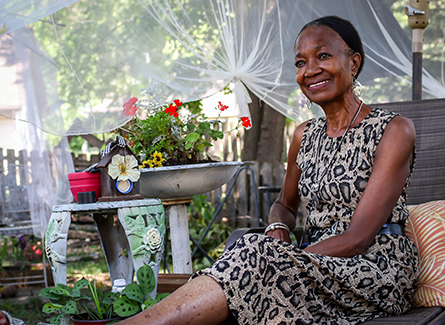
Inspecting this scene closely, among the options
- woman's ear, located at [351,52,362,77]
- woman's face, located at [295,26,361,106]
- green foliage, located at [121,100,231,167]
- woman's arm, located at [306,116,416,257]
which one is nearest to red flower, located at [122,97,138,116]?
green foliage, located at [121,100,231,167]

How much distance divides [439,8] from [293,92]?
4.52 feet

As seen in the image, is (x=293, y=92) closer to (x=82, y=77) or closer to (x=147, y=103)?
A: (x=147, y=103)

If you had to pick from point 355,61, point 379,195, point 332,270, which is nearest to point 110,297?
point 332,270

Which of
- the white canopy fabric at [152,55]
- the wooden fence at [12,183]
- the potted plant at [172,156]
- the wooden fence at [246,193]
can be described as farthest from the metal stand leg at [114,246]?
the wooden fence at [246,193]

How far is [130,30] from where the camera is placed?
292cm

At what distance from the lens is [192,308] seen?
1.44m

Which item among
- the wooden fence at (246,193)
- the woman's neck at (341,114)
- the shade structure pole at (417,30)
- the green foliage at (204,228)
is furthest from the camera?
the wooden fence at (246,193)

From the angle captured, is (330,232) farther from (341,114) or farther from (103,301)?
(103,301)

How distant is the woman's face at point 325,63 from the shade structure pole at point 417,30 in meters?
1.39

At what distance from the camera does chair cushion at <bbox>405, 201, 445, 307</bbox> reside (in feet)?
6.21

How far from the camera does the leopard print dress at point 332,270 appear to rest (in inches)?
59.8

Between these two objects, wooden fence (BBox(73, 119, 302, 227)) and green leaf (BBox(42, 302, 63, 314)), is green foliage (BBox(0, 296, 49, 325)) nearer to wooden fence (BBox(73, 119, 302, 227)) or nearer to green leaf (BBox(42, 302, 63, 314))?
green leaf (BBox(42, 302, 63, 314))

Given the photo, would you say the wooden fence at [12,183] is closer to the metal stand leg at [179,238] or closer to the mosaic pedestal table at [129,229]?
the metal stand leg at [179,238]

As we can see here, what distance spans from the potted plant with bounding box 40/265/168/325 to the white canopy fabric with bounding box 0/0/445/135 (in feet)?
3.51
